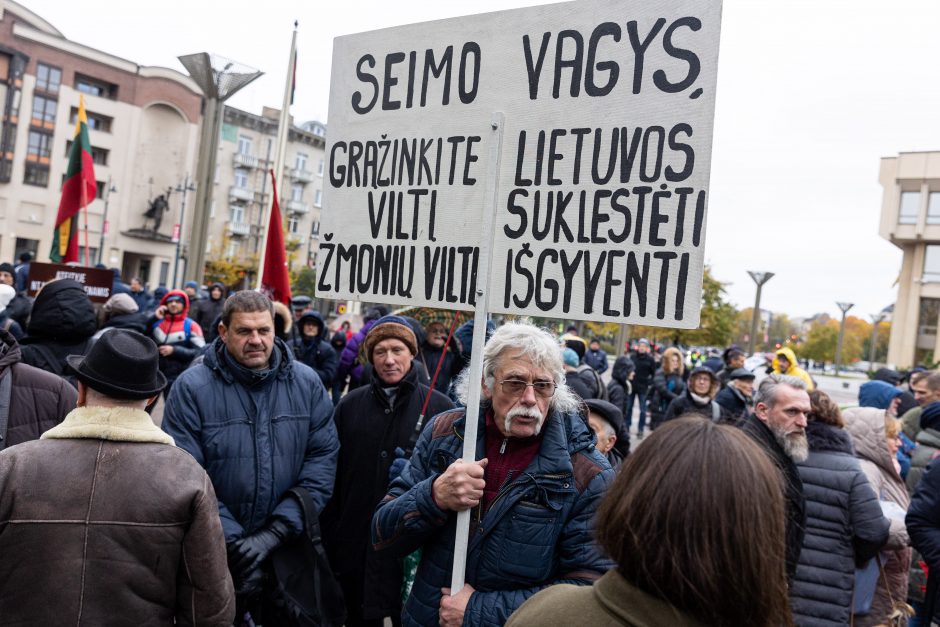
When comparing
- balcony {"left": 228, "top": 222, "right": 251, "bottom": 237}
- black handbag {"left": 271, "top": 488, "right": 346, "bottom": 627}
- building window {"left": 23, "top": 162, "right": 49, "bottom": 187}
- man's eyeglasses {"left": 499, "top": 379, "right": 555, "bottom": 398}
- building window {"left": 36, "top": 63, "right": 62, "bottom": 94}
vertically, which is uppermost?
building window {"left": 36, "top": 63, "right": 62, "bottom": 94}

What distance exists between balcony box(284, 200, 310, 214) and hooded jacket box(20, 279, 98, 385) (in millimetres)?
59761

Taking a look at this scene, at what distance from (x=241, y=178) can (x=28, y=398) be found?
5951cm

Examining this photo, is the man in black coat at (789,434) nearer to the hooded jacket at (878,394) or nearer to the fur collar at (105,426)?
the fur collar at (105,426)

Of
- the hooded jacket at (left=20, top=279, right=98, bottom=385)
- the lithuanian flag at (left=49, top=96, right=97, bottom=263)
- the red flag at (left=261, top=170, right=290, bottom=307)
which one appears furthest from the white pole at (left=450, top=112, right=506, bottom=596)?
the lithuanian flag at (left=49, top=96, right=97, bottom=263)

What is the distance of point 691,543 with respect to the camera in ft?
4.39

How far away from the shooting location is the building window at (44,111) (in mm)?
45375

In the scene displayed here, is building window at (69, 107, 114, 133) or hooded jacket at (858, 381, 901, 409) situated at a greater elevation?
building window at (69, 107, 114, 133)

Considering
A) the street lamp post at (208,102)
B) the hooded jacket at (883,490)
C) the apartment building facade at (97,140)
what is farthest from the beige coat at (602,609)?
the apartment building facade at (97,140)

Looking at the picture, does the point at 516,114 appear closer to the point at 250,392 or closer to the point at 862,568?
the point at 250,392

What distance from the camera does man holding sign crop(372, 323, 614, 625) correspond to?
2322 millimetres

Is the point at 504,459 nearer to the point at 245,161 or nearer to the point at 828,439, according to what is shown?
the point at 828,439

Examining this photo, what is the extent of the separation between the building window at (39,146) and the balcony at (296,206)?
1939 cm

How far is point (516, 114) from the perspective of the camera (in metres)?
2.59

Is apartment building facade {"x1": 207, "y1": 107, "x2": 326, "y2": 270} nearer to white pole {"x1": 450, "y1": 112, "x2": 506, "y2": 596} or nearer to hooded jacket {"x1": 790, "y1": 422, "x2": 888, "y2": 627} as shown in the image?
hooded jacket {"x1": 790, "y1": 422, "x2": 888, "y2": 627}
